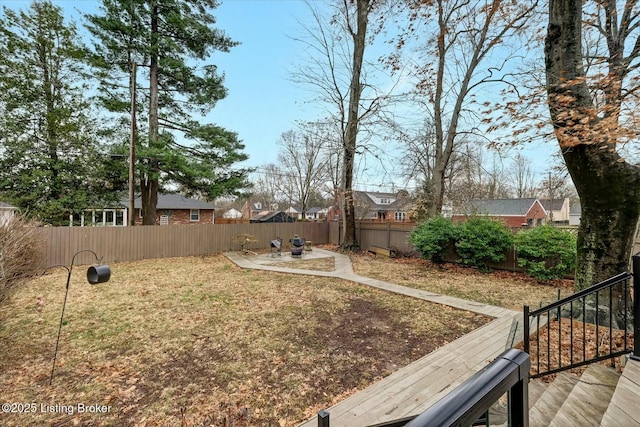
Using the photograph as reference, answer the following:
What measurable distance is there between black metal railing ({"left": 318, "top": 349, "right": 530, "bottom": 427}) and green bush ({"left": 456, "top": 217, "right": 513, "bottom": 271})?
8.72 m

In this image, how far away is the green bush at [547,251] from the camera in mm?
7113

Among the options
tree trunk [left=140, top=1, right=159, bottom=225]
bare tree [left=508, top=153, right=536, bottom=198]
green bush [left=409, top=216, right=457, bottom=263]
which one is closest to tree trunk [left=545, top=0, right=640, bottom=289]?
green bush [left=409, top=216, right=457, bottom=263]

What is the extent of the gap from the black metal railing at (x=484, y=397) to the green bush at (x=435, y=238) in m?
8.95

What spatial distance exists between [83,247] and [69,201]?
2.83m

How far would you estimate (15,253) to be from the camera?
517cm

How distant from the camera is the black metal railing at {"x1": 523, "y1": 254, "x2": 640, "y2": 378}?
2.76m

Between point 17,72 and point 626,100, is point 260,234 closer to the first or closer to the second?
point 17,72

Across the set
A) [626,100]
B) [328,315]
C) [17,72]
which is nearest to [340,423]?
[328,315]

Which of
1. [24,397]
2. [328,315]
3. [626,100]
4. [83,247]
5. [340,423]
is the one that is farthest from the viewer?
[83,247]

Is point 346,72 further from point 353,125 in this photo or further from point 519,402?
point 519,402

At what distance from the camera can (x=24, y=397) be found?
287cm

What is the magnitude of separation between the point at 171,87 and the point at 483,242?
14.0 m

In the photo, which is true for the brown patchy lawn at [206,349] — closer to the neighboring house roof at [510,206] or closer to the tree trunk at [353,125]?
the tree trunk at [353,125]

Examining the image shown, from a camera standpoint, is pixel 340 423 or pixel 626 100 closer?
pixel 340 423
